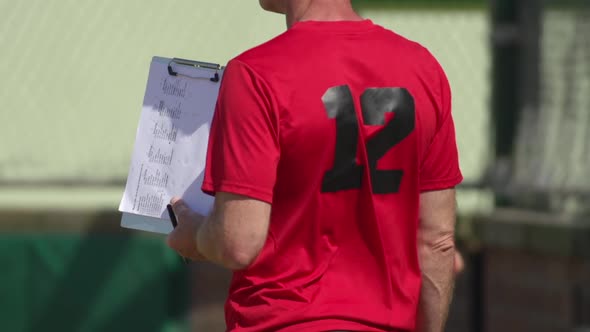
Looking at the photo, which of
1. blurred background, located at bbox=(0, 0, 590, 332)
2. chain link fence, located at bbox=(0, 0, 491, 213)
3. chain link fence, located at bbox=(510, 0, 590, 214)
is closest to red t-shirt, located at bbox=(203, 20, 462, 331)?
chain link fence, located at bbox=(510, 0, 590, 214)

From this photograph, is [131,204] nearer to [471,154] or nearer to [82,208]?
[82,208]

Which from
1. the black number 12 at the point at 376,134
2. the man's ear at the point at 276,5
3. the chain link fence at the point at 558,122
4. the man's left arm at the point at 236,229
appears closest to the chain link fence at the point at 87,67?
the chain link fence at the point at 558,122

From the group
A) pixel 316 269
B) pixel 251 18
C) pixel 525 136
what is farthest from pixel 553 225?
pixel 316 269

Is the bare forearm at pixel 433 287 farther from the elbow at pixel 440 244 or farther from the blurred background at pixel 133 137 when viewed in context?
the blurred background at pixel 133 137

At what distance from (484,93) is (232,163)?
470 centimetres

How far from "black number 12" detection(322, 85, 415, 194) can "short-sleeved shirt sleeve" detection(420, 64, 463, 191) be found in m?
0.12

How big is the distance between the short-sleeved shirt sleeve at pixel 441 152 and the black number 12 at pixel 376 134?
0.12 m

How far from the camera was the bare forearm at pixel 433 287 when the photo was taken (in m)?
3.07

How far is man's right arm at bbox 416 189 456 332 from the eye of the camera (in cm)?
305

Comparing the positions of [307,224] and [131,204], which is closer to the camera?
[307,224]

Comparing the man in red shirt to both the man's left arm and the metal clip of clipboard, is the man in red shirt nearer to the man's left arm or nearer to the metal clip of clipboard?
the man's left arm

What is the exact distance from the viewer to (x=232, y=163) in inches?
107

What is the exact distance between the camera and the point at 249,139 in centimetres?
270

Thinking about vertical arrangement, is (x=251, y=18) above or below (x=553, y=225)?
Result: above
